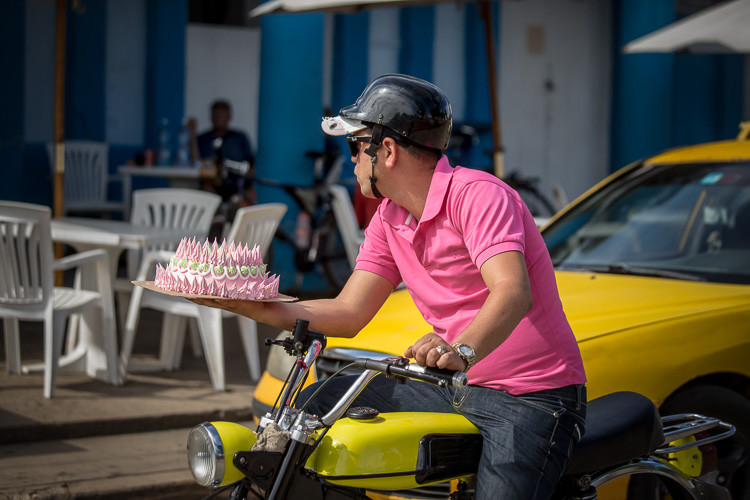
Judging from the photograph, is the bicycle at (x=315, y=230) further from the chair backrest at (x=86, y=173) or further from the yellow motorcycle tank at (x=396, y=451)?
the yellow motorcycle tank at (x=396, y=451)

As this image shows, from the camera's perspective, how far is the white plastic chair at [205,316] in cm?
626

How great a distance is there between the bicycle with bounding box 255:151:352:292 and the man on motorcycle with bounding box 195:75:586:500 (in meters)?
6.90

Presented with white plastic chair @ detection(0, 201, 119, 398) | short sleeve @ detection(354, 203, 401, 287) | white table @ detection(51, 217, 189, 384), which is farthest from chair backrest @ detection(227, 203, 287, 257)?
short sleeve @ detection(354, 203, 401, 287)

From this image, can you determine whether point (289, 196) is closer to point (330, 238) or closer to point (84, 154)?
point (330, 238)

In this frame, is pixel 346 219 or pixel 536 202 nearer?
pixel 346 219

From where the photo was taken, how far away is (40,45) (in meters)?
10.8

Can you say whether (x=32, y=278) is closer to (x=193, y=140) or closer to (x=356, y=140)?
(x=356, y=140)

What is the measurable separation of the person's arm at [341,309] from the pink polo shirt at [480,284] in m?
0.22

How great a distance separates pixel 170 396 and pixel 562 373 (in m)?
3.84

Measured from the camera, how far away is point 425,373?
229 centimetres

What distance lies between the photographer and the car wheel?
12.3 ft

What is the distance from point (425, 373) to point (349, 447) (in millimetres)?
300

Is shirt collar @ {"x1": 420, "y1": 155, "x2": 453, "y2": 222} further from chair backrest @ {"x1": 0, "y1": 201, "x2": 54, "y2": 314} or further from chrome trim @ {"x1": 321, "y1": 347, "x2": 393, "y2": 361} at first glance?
chair backrest @ {"x1": 0, "y1": 201, "x2": 54, "y2": 314}

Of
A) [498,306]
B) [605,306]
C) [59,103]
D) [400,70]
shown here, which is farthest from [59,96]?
[400,70]
